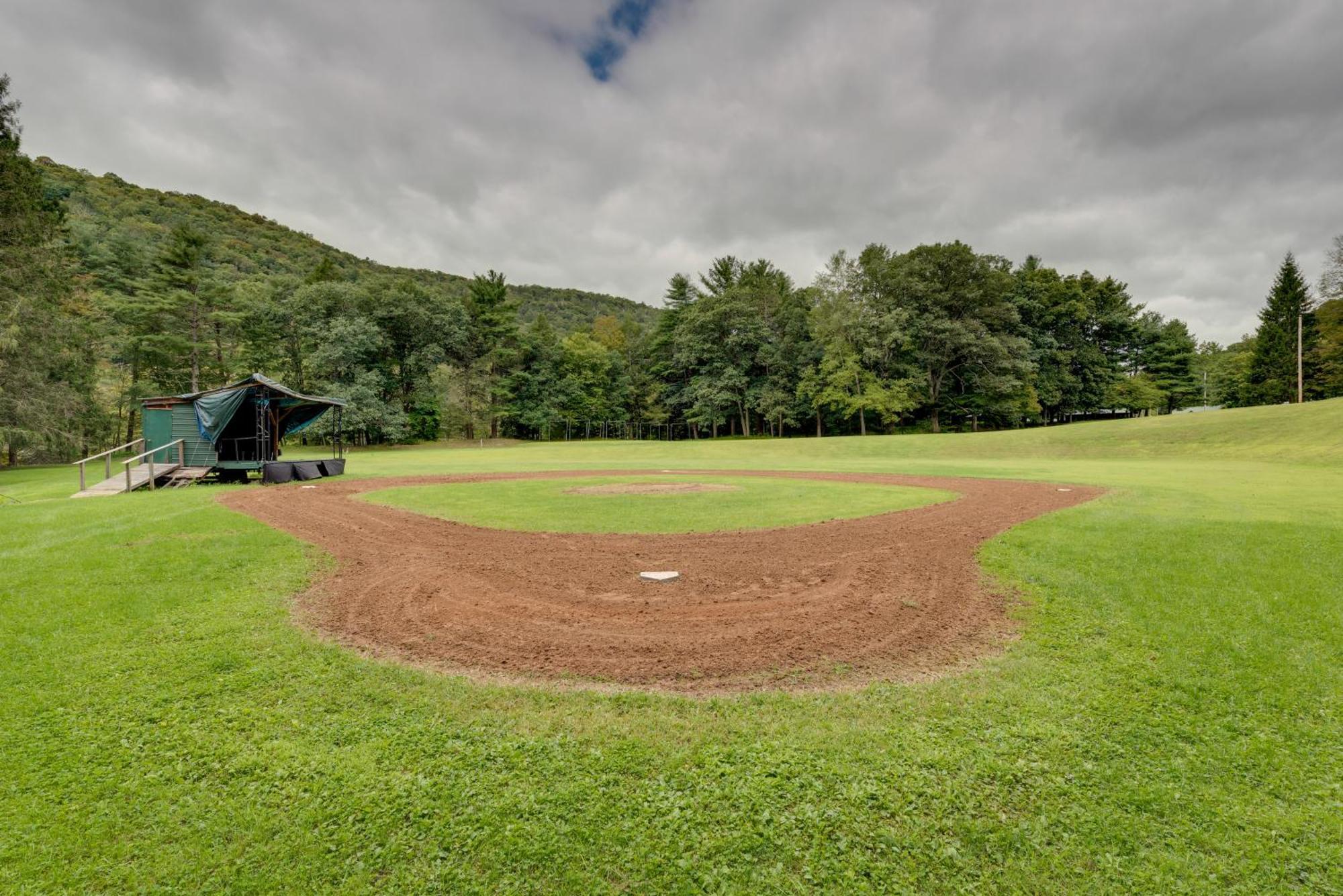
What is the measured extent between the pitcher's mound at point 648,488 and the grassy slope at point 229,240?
44.9m

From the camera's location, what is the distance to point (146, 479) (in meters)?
16.8

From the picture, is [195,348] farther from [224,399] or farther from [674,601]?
[674,601]

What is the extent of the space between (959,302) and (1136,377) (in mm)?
27936

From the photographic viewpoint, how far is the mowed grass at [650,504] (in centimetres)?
1079

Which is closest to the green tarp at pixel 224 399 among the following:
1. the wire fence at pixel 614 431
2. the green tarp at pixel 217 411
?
the green tarp at pixel 217 411

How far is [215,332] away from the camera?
4481cm

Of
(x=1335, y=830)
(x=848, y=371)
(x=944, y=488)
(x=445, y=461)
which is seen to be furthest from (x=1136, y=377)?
(x=1335, y=830)

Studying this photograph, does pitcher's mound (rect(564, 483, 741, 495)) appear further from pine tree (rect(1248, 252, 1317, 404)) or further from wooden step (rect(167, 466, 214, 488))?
pine tree (rect(1248, 252, 1317, 404))

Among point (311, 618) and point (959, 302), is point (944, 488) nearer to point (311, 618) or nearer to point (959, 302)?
point (311, 618)

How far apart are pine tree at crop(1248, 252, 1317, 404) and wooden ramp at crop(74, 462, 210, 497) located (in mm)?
85197

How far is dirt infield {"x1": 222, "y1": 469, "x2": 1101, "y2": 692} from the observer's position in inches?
186

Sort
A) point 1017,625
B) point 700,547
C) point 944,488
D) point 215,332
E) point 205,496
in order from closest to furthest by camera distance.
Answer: point 1017,625 → point 700,547 → point 205,496 → point 944,488 → point 215,332

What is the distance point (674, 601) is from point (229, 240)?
105 m

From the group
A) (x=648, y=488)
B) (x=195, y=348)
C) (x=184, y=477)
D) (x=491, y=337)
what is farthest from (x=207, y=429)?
(x=491, y=337)
